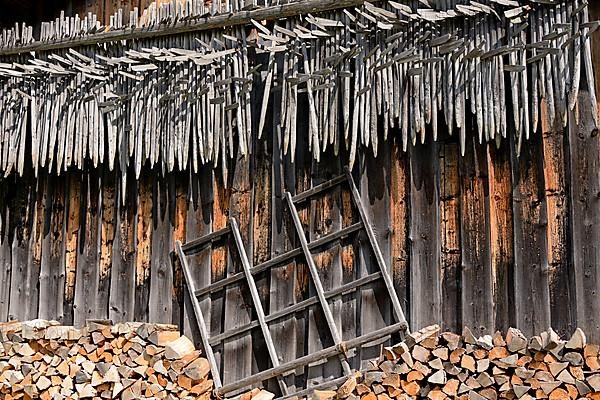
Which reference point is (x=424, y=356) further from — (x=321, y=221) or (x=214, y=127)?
(x=214, y=127)

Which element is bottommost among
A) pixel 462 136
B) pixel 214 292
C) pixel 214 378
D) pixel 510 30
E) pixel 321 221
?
pixel 214 378

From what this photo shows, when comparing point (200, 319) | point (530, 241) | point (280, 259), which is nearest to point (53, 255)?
point (200, 319)

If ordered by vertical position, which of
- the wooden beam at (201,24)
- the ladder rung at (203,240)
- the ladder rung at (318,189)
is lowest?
the ladder rung at (203,240)

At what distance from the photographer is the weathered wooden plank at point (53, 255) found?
5.08 meters

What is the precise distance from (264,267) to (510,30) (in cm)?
186

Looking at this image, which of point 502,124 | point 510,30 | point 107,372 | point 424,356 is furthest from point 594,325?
point 107,372

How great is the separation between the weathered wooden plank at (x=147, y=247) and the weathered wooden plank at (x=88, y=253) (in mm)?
315

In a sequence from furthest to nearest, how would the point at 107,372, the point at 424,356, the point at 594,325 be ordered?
the point at 107,372 < the point at 424,356 < the point at 594,325

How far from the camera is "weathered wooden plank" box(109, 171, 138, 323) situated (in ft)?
15.9

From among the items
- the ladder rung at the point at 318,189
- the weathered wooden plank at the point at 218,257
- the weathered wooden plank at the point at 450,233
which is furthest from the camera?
the weathered wooden plank at the point at 218,257

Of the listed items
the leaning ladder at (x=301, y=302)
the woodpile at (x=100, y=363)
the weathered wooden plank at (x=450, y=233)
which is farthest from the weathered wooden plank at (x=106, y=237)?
the weathered wooden plank at (x=450, y=233)

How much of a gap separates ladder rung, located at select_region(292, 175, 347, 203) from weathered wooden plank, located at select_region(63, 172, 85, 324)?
→ 162 centimetres

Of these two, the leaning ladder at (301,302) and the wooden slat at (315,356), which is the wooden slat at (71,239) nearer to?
the leaning ladder at (301,302)

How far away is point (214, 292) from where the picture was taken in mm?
4586
